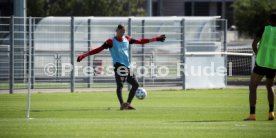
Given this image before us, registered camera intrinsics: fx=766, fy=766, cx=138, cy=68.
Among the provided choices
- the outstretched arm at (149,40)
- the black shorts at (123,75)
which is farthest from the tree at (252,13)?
the black shorts at (123,75)

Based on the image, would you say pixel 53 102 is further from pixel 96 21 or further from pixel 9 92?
pixel 96 21

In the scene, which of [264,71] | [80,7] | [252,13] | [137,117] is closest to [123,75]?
[137,117]

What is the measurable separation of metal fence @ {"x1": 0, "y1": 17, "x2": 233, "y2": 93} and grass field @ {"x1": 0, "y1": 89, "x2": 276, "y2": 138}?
4.11 m

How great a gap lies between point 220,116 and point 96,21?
16361 mm

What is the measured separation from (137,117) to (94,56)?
15.2 m

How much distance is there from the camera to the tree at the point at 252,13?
41844 mm

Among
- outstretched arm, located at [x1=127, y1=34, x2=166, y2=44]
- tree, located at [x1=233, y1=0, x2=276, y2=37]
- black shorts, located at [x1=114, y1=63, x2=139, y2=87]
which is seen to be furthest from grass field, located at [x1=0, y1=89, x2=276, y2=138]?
tree, located at [x1=233, y1=0, x2=276, y2=37]

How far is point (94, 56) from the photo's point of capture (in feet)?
104

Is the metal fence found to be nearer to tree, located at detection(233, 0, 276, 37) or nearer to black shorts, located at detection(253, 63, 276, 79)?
tree, located at detection(233, 0, 276, 37)

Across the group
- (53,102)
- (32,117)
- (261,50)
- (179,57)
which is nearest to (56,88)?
(179,57)

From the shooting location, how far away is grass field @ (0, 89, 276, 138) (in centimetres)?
1320

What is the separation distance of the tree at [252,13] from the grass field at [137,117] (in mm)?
16507

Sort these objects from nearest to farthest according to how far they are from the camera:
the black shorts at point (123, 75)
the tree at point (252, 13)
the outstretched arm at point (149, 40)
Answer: the outstretched arm at point (149, 40) → the black shorts at point (123, 75) → the tree at point (252, 13)

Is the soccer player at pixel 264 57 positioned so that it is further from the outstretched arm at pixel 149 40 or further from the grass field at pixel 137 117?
the outstretched arm at pixel 149 40
